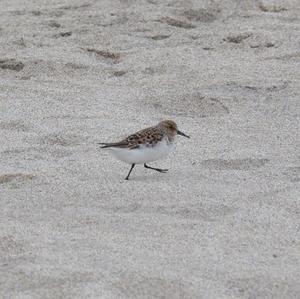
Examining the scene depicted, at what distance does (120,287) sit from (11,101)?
3.07 meters

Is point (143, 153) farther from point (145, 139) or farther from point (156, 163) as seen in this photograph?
point (156, 163)

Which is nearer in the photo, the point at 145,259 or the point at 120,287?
the point at 120,287

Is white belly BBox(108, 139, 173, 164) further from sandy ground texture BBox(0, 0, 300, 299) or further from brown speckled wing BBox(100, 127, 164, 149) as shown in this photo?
sandy ground texture BBox(0, 0, 300, 299)

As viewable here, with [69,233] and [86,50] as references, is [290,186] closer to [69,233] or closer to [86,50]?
[69,233]

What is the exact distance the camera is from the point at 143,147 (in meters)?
5.37

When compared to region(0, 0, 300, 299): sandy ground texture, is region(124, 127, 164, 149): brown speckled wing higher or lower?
higher

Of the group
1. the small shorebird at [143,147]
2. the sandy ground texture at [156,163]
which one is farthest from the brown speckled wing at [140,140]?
the sandy ground texture at [156,163]

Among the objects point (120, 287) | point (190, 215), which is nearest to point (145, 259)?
point (120, 287)

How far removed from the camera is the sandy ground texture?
13.7ft

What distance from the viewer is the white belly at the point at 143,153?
5324mm

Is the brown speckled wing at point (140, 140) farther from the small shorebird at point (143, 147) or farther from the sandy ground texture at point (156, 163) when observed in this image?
the sandy ground texture at point (156, 163)

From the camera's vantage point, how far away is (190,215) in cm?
482

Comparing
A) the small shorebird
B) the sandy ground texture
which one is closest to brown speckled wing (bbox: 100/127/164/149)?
the small shorebird

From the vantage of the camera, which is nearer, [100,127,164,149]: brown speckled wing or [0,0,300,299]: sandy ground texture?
[0,0,300,299]: sandy ground texture
